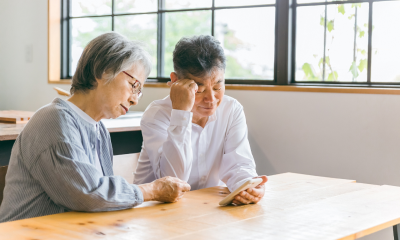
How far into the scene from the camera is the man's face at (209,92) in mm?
1583

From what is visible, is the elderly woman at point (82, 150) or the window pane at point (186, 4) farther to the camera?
the window pane at point (186, 4)

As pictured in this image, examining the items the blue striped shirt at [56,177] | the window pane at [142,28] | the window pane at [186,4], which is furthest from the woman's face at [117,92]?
the window pane at [142,28]

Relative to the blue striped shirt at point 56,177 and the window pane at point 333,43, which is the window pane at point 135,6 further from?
the blue striped shirt at point 56,177

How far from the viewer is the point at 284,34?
2973mm

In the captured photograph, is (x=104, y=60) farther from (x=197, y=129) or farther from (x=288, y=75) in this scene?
(x=288, y=75)

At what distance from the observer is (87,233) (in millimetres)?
949

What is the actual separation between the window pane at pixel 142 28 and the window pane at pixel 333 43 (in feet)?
3.99

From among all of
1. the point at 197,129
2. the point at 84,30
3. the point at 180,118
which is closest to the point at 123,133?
the point at 197,129

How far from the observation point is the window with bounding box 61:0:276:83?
10.3ft

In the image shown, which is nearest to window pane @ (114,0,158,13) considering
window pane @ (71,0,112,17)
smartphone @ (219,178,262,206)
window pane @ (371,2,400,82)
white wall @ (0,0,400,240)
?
window pane @ (71,0,112,17)

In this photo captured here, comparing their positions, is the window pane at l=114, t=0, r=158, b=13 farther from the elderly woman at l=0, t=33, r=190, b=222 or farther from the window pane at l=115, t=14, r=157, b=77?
the elderly woman at l=0, t=33, r=190, b=222

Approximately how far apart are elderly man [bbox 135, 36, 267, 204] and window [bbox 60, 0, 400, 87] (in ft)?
2.53

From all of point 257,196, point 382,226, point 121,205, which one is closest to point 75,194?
point 121,205

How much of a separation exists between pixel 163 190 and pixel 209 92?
0.48m
